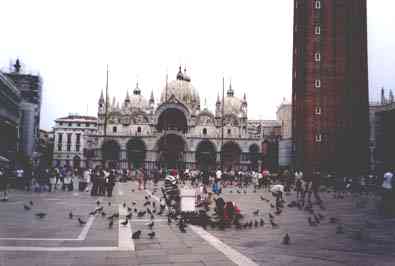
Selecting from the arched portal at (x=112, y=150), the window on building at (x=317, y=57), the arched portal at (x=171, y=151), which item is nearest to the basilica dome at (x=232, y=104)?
the arched portal at (x=171, y=151)

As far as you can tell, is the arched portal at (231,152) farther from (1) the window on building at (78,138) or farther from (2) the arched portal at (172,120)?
(1) the window on building at (78,138)

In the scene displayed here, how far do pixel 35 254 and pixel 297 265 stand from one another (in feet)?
13.3

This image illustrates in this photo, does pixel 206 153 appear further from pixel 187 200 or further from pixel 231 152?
pixel 187 200

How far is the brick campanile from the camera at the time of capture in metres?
40.2

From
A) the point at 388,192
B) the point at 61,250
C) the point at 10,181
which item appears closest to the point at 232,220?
the point at 61,250

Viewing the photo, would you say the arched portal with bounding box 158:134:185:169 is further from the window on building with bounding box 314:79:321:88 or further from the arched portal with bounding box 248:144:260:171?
the window on building with bounding box 314:79:321:88

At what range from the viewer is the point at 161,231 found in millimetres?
10250

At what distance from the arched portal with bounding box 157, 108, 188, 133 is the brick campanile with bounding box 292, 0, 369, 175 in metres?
34.4

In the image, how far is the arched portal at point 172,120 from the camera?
7338cm

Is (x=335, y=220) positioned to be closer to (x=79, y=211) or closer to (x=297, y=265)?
(x=297, y=265)

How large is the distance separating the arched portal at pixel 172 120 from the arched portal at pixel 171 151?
231cm

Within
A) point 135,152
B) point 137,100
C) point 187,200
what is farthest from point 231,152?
point 187,200

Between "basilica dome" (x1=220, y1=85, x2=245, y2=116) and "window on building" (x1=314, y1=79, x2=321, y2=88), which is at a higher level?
"basilica dome" (x1=220, y1=85, x2=245, y2=116)

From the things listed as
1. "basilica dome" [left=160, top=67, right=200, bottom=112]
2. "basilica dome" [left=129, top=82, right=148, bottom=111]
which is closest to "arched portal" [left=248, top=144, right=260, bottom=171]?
"basilica dome" [left=160, top=67, right=200, bottom=112]
